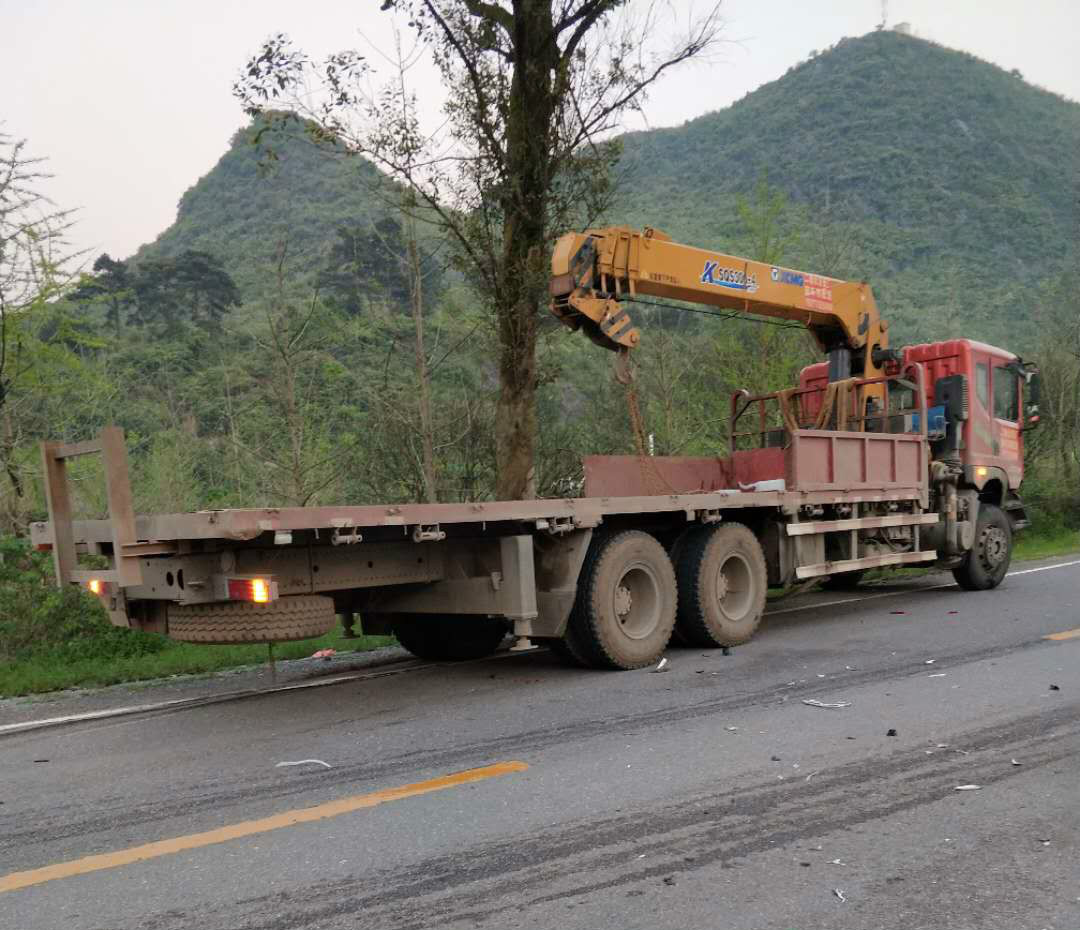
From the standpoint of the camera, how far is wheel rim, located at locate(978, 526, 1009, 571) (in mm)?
12508

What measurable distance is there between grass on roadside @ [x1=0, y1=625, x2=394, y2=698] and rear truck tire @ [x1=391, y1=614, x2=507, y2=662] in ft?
1.96

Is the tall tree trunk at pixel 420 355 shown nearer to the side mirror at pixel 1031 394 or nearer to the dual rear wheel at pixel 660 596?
the dual rear wheel at pixel 660 596

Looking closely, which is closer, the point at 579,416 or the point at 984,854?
the point at 984,854

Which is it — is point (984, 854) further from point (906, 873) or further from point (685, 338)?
point (685, 338)

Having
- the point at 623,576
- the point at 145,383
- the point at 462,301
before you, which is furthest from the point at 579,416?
the point at 145,383

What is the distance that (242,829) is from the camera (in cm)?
438

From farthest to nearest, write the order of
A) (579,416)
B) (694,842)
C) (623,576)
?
(579,416) < (623,576) < (694,842)

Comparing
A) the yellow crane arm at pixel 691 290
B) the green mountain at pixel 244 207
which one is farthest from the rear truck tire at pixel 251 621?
the green mountain at pixel 244 207

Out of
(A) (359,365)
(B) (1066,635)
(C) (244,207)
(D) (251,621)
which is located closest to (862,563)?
(B) (1066,635)

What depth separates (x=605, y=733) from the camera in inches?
232

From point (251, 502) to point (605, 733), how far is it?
374 inches

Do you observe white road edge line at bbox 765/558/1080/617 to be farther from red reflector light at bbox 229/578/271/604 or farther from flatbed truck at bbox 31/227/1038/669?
red reflector light at bbox 229/578/271/604

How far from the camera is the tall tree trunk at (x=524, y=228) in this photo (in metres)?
12.1

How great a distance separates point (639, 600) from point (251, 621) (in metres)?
3.24
